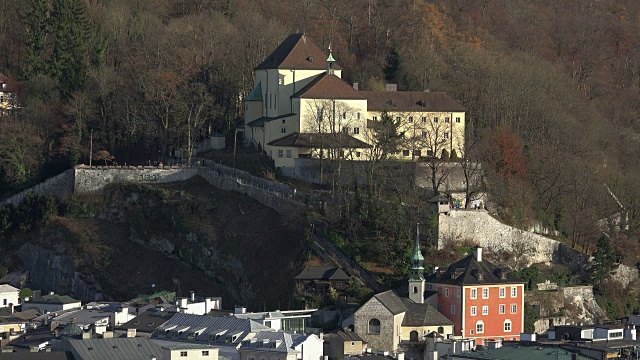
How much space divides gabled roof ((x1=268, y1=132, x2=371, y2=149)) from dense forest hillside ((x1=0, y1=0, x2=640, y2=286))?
5.70 meters

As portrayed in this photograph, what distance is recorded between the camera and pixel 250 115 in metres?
109

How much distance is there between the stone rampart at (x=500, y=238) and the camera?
307 feet

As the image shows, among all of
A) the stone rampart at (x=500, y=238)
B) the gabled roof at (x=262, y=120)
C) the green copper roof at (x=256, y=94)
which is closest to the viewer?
the stone rampart at (x=500, y=238)

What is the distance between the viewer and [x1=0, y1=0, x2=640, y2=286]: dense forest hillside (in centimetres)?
10450

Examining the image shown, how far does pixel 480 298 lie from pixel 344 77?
1307 inches

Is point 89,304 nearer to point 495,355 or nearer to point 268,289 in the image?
point 268,289

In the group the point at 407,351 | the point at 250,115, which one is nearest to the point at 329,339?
the point at 407,351

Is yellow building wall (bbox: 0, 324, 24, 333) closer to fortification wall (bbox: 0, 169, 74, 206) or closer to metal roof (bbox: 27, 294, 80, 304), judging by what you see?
metal roof (bbox: 27, 294, 80, 304)

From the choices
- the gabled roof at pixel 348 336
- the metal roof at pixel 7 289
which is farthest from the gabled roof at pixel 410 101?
the gabled roof at pixel 348 336

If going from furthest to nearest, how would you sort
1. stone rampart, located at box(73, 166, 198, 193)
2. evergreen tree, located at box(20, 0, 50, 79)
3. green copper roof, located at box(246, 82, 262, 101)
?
evergreen tree, located at box(20, 0, 50, 79)
green copper roof, located at box(246, 82, 262, 101)
stone rampart, located at box(73, 166, 198, 193)

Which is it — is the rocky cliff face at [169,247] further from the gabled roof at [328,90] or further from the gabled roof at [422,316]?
the gabled roof at [422,316]

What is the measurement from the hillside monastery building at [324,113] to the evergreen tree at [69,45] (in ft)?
37.7

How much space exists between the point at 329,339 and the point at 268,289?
9.13 meters

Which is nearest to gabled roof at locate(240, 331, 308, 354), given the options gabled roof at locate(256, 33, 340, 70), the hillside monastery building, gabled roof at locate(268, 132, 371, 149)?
the hillside monastery building
